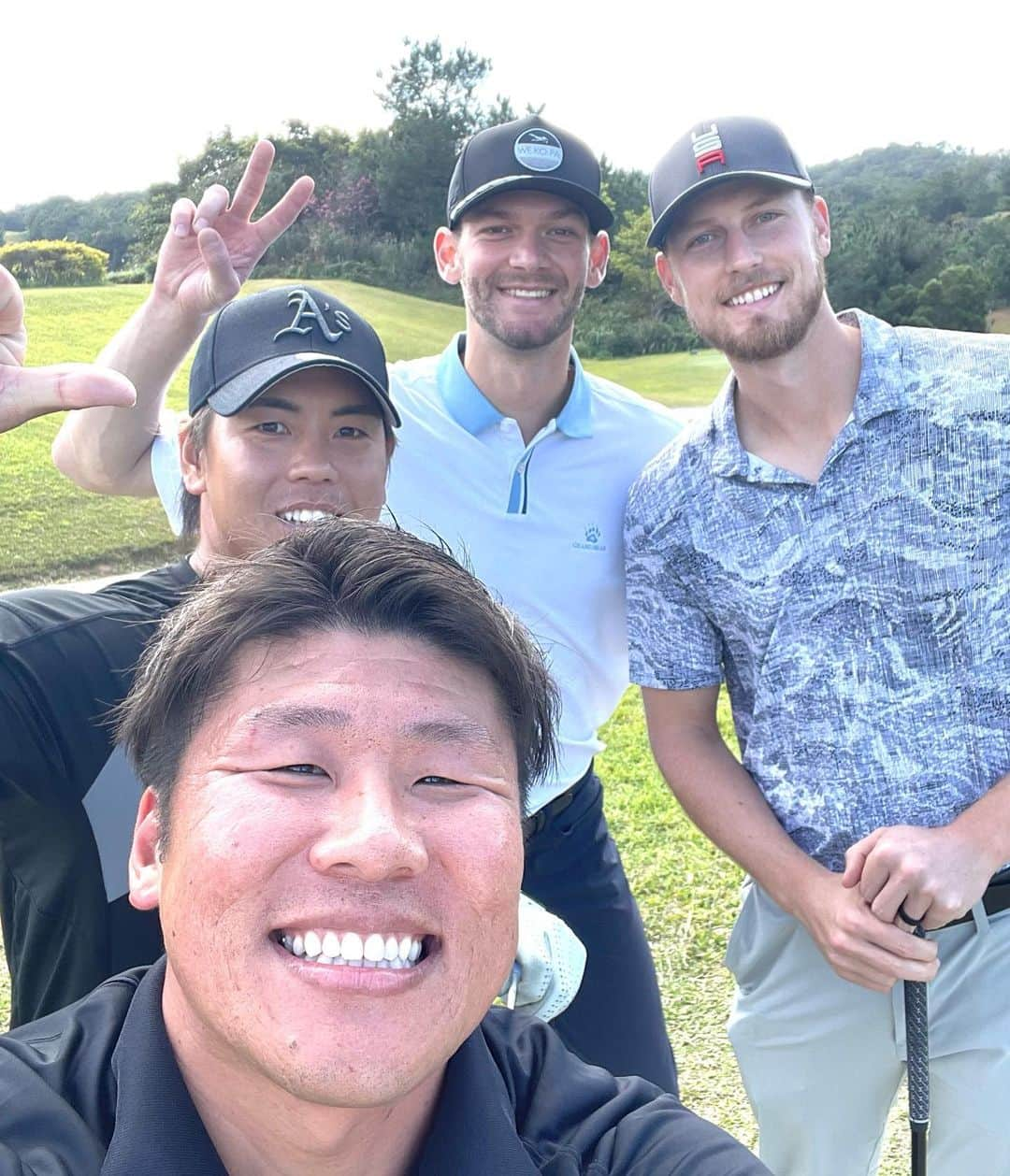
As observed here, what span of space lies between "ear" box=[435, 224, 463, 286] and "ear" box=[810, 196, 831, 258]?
104 cm

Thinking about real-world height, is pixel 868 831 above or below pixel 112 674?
below

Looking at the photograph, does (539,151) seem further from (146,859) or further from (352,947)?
(352,947)

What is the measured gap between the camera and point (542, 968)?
205 centimetres

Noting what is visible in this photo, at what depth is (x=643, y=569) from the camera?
2910 millimetres

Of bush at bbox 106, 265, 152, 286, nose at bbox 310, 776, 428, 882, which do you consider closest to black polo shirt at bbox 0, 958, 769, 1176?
nose at bbox 310, 776, 428, 882

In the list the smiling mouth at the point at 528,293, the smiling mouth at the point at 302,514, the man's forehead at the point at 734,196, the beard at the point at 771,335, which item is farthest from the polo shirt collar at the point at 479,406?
the smiling mouth at the point at 302,514

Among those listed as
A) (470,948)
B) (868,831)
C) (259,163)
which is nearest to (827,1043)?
→ (868,831)

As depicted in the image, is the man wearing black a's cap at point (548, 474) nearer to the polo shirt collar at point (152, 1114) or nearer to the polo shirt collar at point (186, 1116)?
the polo shirt collar at point (186, 1116)

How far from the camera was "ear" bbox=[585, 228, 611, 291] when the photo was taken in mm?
3398

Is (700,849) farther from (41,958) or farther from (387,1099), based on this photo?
(387,1099)

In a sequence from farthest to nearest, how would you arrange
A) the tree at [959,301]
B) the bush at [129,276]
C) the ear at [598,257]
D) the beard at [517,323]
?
1. the bush at [129,276]
2. the tree at [959,301]
3. the ear at [598,257]
4. the beard at [517,323]

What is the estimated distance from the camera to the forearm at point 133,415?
270cm

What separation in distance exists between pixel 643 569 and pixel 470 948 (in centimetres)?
163

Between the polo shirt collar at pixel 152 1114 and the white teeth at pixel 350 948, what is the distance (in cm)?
23
